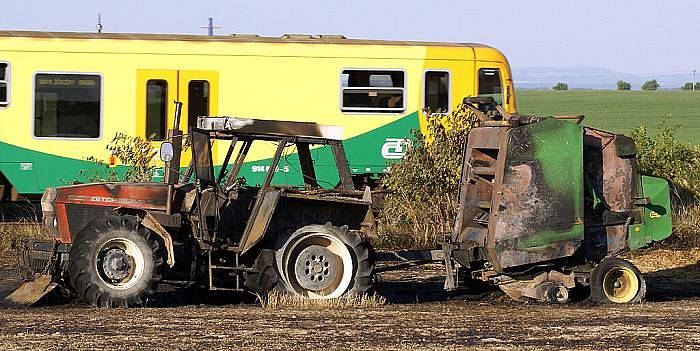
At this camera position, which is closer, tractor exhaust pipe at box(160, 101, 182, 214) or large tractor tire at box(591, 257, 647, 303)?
tractor exhaust pipe at box(160, 101, 182, 214)

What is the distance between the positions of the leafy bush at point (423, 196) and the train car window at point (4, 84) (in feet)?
19.4

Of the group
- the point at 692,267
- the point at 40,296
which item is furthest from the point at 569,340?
the point at 692,267

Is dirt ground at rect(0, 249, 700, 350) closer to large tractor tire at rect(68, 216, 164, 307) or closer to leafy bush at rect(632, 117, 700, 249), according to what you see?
large tractor tire at rect(68, 216, 164, 307)

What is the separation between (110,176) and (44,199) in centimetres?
574

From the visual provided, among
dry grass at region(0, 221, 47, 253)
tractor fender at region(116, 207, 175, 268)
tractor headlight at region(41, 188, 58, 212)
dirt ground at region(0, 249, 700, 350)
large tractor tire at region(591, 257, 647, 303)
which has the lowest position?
dirt ground at region(0, 249, 700, 350)

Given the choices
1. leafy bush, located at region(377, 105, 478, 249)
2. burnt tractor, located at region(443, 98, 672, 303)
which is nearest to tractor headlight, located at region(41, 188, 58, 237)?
burnt tractor, located at region(443, 98, 672, 303)

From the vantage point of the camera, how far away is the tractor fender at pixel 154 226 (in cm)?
1152

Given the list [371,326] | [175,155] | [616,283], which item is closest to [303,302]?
[371,326]

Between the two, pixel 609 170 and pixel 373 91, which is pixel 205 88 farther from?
pixel 609 170

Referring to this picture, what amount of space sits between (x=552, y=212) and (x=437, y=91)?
25.5 ft

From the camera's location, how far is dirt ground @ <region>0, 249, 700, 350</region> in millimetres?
9453

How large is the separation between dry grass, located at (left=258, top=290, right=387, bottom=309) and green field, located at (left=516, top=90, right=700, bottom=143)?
34437 mm

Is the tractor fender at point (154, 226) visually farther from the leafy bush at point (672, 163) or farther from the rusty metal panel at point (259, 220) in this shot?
the leafy bush at point (672, 163)

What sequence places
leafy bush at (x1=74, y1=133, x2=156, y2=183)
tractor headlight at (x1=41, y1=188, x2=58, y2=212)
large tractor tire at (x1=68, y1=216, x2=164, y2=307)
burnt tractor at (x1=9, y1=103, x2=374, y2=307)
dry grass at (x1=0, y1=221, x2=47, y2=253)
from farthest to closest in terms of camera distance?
1. leafy bush at (x1=74, y1=133, x2=156, y2=183)
2. dry grass at (x1=0, y1=221, x2=47, y2=253)
3. tractor headlight at (x1=41, y1=188, x2=58, y2=212)
4. burnt tractor at (x1=9, y1=103, x2=374, y2=307)
5. large tractor tire at (x1=68, y1=216, x2=164, y2=307)
